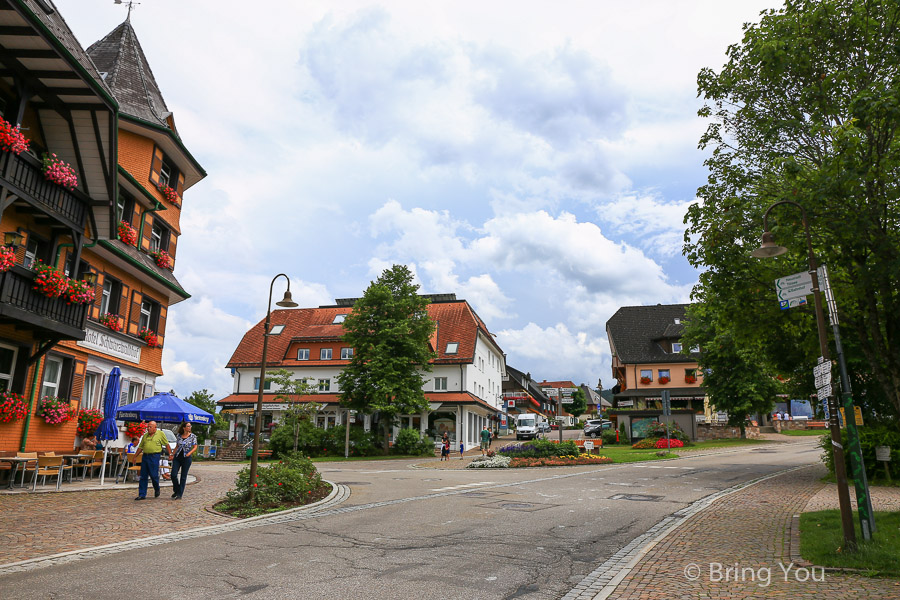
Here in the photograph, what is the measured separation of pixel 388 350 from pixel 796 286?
31.6 meters

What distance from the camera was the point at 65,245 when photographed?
17.2 m

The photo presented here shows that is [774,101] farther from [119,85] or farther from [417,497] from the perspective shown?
[119,85]

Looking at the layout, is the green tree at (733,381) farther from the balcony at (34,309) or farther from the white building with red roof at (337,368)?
the balcony at (34,309)

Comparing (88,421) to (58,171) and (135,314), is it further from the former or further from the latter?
(58,171)

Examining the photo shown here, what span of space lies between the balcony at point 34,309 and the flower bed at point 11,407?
1.74m

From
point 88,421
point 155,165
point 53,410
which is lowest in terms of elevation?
point 88,421

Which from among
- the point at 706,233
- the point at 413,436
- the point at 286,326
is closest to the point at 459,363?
the point at 413,436

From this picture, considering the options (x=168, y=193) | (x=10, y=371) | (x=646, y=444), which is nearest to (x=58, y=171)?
(x=10, y=371)

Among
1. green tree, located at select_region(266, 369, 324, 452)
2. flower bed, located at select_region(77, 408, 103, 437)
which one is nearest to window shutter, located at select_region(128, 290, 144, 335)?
flower bed, located at select_region(77, 408, 103, 437)

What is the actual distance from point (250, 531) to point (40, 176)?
35.6 feet

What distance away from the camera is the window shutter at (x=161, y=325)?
937 inches

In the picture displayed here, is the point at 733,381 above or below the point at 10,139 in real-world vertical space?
below

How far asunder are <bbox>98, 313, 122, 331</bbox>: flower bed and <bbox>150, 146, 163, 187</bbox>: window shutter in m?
5.62

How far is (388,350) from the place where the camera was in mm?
39438
